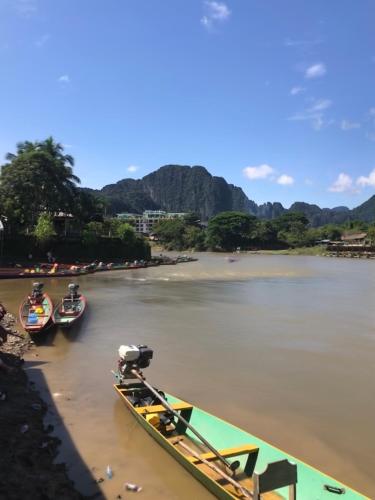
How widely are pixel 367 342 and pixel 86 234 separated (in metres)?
41.7

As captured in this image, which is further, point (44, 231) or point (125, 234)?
point (125, 234)

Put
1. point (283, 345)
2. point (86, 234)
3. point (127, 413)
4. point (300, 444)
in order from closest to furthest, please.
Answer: point (300, 444)
point (127, 413)
point (283, 345)
point (86, 234)

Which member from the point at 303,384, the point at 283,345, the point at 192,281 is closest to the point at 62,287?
the point at 192,281

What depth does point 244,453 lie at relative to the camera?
6.89m

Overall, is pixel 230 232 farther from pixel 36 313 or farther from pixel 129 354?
pixel 129 354

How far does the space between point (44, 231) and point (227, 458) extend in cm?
4272

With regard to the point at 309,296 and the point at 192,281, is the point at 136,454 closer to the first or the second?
the point at 309,296

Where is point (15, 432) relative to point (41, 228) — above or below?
below

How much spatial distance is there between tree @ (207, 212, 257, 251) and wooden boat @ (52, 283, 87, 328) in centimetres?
10924

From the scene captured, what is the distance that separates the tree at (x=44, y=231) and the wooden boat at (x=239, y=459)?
39975 millimetres

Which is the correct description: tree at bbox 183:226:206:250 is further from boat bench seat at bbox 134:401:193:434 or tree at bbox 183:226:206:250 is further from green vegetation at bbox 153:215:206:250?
boat bench seat at bbox 134:401:193:434

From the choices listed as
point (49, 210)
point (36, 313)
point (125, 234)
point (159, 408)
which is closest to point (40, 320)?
point (36, 313)

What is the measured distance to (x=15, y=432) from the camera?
25.2ft

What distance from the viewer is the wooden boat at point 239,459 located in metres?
5.06
